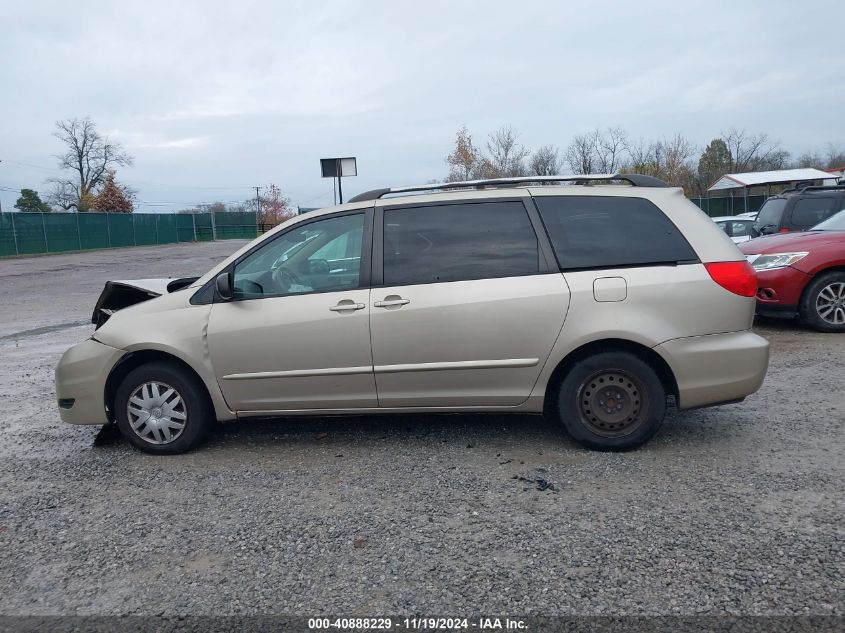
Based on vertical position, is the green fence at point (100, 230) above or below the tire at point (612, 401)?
above

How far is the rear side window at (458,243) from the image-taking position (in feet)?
15.4

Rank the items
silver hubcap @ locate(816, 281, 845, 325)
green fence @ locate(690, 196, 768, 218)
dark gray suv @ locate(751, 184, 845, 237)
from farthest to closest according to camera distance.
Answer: green fence @ locate(690, 196, 768, 218) → dark gray suv @ locate(751, 184, 845, 237) → silver hubcap @ locate(816, 281, 845, 325)

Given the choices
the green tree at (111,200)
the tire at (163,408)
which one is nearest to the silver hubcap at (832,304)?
the tire at (163,408)

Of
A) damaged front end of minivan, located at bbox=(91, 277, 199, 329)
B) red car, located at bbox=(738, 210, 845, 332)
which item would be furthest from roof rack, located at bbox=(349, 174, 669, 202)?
red car, located at bbox=(738, 210, 845, 332)

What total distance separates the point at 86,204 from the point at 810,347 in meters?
73.4

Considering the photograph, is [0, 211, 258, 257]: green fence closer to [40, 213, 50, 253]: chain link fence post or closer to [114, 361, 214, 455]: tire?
[40, 213, 50, 253]: chain link fence post

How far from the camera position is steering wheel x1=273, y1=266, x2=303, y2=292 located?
4.88 metres

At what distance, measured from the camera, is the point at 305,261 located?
495 cm

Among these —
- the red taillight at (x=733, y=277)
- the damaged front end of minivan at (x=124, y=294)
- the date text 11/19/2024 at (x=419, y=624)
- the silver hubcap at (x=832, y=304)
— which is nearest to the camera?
the date text 11/19/2024 at (x=419, y=624)

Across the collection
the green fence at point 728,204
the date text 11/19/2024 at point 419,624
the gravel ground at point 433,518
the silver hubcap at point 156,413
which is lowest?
the date text 11/19/2024 at point 419,624

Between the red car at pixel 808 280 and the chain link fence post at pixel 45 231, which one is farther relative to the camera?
the chain link fence post at pixel 45 231

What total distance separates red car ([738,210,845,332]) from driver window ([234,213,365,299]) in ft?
19.3

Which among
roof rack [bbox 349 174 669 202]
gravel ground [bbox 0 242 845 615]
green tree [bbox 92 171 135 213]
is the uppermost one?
green tree [bbox 92 171 135 213]

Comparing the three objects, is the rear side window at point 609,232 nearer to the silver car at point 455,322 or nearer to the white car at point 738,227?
the silver car at point 455,322
